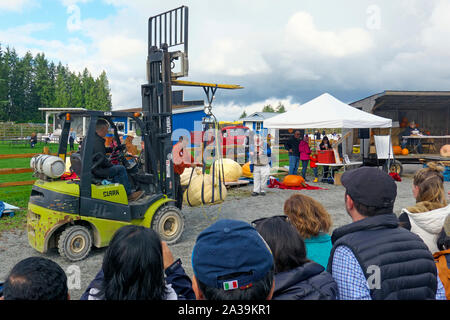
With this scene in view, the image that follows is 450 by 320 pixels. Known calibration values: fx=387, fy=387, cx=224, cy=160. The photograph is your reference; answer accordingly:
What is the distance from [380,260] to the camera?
2.11 meters

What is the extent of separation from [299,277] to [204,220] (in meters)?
7.31

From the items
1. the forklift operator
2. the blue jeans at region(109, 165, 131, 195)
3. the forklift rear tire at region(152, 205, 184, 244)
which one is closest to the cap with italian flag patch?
the forklift operator

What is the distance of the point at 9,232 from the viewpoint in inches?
316

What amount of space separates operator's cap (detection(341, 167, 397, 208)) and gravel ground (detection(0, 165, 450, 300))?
12.5ft

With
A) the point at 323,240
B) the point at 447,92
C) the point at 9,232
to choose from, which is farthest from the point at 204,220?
the point at 447,92

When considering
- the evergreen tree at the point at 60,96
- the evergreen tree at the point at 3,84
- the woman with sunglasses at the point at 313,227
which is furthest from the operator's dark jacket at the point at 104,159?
the evergreen tree at the point at 60,96

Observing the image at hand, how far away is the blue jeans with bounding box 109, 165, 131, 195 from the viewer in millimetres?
6545

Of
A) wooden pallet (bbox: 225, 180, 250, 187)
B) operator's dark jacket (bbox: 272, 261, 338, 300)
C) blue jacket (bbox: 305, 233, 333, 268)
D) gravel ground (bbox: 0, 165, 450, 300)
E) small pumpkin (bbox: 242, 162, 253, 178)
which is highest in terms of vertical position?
operator's dark jacket (bbox: 272, 261, 338, 300)

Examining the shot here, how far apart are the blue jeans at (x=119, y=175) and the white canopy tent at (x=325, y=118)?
9.06 metres

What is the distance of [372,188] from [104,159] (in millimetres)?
4815

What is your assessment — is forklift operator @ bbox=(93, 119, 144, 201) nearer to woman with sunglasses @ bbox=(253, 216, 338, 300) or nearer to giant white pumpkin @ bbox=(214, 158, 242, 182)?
woman with sunglasses @ bbox=(253, 216, 338, 300)

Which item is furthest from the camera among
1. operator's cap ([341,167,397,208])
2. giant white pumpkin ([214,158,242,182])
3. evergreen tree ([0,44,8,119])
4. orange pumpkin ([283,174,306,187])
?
evergreen tree ([0,44,8,119])

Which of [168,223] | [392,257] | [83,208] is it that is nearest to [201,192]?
[168,223]

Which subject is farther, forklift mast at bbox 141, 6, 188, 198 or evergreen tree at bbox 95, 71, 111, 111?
Answer: evergreen tree at bbox 95, 71, 111, 111
